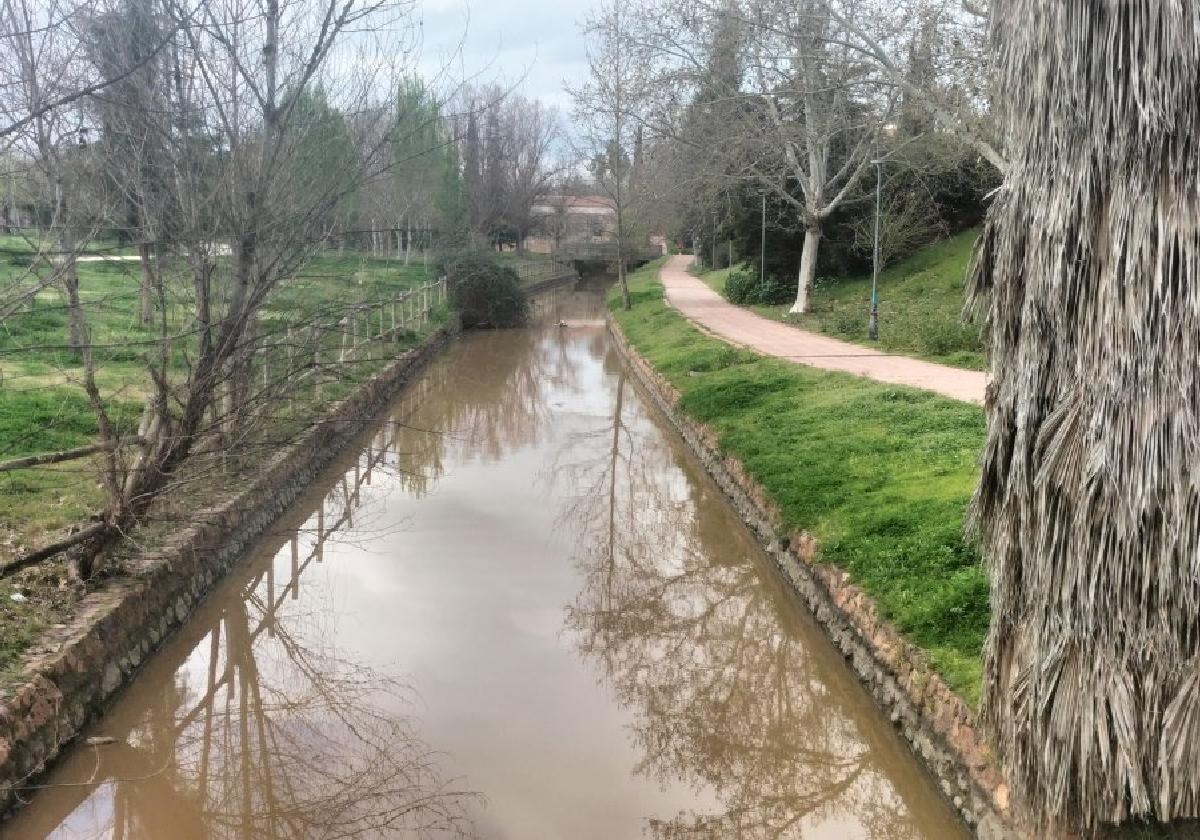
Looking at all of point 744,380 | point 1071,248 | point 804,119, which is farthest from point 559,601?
point 804,119

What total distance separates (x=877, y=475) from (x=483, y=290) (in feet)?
71.9

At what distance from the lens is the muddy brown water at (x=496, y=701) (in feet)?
17.2

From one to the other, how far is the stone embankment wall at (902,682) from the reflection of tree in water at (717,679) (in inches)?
10.1

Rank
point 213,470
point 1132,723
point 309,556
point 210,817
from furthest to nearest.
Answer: point 309,556
point 213,470
point 210,817
point 1132,723

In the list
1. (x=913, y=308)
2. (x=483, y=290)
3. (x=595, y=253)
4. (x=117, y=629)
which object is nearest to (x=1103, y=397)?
(x=117, y=629)

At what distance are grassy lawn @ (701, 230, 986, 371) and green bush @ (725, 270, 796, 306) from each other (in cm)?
71

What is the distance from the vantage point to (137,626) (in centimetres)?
651

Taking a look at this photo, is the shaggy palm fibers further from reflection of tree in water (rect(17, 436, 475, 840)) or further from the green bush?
the green bush

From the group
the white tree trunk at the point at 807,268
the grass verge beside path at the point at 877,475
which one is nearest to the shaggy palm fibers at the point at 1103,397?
the grass verge beside path at the point at 877,475

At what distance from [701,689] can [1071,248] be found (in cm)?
409

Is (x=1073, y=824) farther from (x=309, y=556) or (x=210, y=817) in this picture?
(x=309, y=556)

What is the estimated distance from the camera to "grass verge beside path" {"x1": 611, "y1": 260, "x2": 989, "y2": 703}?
19.7 ft

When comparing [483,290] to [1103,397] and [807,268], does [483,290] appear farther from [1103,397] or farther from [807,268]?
[1103,397]

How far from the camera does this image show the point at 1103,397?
365 cm
